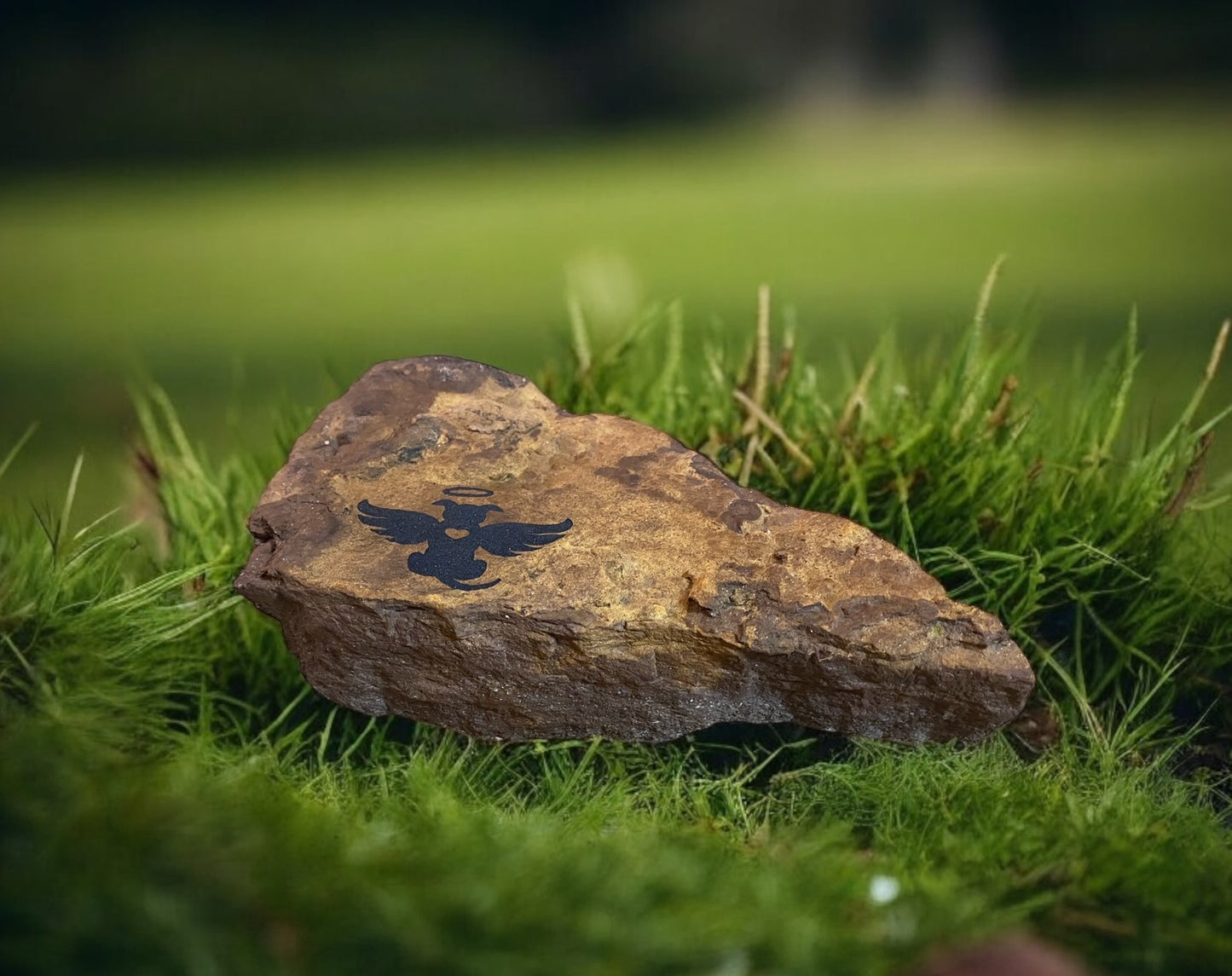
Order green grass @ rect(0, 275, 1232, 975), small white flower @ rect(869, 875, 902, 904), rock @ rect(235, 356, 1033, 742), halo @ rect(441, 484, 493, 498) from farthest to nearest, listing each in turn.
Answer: halo @ rect(441, 484, 493, 498)
rock @ rect(235, 356, 1033, 742)
small white flower @ rect(869, 875, 902, 904)
green grass @ rect(0, 275, 1232, 975)

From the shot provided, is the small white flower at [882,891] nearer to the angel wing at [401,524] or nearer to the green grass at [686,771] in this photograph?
the green grass at [686,771]

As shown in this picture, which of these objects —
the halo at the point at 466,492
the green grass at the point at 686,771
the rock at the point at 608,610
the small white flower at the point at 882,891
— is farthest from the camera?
the halo at the point at 466,492

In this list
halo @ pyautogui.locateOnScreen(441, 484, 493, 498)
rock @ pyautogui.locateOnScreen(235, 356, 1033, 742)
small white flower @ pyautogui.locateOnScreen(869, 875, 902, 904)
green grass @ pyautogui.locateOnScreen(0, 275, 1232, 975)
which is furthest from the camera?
halo @ pyautogui.locateOnScreen(441, 484, 493, 498)

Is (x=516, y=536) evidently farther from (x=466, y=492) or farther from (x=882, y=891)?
(x=882, y=891)

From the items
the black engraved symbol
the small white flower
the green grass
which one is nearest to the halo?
the black engraved symbol

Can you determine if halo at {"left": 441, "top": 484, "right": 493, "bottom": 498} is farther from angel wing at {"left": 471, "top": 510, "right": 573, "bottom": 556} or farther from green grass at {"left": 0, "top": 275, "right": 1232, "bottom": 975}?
green grass at {"left": 0, "top": 275, "right": 1232, "bottom": 975}

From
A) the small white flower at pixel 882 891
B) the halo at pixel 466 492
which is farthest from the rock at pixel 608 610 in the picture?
the small white flower at pixel 882 891

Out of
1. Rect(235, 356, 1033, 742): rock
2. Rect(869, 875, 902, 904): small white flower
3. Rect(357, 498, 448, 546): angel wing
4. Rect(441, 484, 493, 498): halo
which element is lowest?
Rect(869, 875, 902, 904): small white flower
